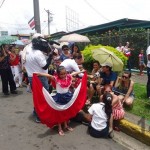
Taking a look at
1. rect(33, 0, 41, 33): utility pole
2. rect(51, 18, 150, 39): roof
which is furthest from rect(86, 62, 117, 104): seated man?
rect(51, 18, 150, 39): roof

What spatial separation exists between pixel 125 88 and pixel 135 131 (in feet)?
5.83

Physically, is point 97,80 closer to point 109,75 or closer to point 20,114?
point 109,75

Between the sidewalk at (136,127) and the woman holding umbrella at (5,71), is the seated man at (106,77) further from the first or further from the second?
the woman holding umbrella at (5,71)

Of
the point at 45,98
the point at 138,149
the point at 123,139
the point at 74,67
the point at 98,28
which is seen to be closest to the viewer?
the point at 138,149

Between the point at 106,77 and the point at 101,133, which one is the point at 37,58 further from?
the point at 101,133

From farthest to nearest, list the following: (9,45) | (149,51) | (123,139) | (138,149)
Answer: (9,45) < (149,51) < (123,139) < (138,149)

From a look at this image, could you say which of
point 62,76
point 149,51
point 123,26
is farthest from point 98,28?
point 62,76

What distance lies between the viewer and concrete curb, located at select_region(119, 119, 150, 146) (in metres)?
5.01

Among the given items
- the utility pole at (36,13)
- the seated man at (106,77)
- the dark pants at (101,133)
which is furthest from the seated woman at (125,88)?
the utility pole at (36,13)

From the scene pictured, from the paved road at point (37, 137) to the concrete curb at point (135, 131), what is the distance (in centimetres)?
40

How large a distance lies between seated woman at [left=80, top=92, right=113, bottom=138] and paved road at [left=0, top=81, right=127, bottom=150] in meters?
0.14

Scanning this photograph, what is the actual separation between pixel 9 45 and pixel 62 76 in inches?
212

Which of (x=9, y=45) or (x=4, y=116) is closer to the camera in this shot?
(x=4, y=116)

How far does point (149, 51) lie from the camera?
7.16 m
